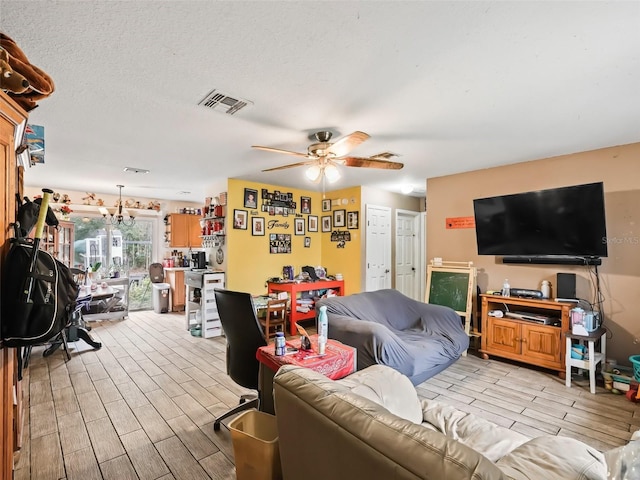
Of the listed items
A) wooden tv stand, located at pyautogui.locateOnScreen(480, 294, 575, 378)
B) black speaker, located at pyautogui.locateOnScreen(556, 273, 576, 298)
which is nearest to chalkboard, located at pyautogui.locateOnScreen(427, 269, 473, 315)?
wooden tv stand, located at pyautogui.locateOnScreen(480, 294, 575, 378)

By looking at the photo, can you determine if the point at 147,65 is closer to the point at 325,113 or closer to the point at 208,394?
the point at 325,113

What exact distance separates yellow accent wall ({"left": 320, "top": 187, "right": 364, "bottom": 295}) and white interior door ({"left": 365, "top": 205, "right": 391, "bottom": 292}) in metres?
Result: 0.18

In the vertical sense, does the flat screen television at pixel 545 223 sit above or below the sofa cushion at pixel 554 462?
above

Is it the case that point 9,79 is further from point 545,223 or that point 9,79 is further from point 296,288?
point 545,223

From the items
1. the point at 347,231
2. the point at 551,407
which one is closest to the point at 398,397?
the point at 551,407

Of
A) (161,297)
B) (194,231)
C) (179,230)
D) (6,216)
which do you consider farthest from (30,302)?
(194,231)

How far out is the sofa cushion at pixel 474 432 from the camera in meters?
1.50

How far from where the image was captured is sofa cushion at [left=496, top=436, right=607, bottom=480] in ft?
3.33

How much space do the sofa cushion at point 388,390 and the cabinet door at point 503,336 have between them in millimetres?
2476

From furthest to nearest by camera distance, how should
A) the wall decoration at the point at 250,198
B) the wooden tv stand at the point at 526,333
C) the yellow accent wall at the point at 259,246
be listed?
the wall decoration at the point at 250,198, the yellow accent wall at the point at 259,246, the wooden tv stand at the point at 526,333

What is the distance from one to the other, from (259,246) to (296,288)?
1016mm

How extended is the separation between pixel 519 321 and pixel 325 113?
3221mm

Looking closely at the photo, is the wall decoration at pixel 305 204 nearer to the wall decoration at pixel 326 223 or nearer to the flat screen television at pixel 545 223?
the wall decoration at pixel 326 223

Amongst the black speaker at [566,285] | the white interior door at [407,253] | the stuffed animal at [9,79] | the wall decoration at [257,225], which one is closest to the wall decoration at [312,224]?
the wall decoration at [257,225]
